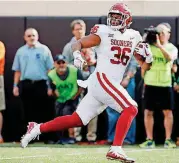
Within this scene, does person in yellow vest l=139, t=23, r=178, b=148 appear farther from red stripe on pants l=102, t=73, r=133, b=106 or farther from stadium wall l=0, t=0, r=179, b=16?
red stripe on pants l=102, t=73, r=133, b=106

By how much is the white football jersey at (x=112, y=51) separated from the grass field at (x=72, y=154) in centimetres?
88

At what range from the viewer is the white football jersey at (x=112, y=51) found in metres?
6.98

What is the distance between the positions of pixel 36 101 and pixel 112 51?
3.61 metres

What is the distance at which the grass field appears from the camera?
7.30 m

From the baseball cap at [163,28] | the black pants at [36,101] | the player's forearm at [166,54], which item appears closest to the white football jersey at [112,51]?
the player's forearm at [166,54]

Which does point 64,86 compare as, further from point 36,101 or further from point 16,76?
point 16,76

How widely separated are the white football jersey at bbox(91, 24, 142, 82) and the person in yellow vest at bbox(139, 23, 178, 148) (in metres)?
2.74

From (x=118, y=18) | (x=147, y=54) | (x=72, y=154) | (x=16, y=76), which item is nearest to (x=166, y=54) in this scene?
(x=16, y=76)

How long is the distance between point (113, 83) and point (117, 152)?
659mm

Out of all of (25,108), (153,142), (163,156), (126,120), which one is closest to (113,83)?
(126,120)

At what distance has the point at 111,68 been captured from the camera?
22.9 ft

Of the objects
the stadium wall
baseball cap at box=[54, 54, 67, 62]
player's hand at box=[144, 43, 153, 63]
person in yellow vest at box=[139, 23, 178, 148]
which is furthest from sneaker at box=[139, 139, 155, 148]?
player's hand at box=[144, 43, 153, 63]

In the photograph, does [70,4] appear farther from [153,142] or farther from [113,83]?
[113,83]

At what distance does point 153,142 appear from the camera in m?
9.79
